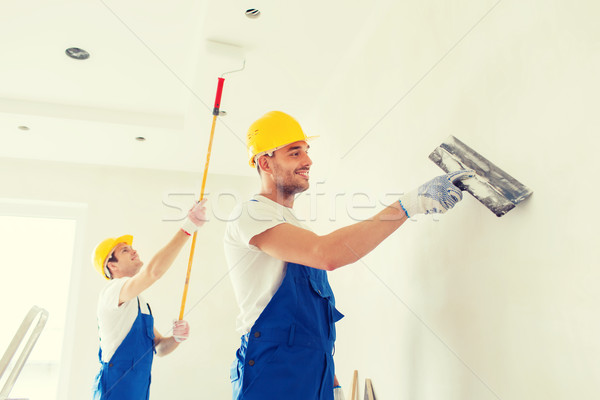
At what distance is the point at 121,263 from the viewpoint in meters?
2.69

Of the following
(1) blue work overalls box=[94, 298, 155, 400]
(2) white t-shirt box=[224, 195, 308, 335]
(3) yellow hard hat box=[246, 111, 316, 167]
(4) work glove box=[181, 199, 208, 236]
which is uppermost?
(3) yellow hard hat box=[246, 111, 316, 167]

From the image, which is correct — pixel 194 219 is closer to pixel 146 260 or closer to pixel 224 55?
pixel 224 55

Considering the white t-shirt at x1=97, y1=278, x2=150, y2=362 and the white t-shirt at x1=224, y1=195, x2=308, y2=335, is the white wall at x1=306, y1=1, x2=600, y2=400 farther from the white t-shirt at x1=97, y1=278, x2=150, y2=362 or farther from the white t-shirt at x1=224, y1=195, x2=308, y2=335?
the white t-shirt at x1=97, y1=278, x2=150, y2=362

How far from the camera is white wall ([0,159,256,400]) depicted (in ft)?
12.3

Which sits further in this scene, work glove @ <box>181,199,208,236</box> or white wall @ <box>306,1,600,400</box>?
work glove @ <box>181,199,208,236</box>

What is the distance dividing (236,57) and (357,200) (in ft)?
3.24

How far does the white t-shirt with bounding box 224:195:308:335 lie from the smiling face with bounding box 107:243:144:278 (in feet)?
4.91

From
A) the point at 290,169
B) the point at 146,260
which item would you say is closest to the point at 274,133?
the point at 290,169

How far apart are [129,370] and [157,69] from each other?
5.56 feet

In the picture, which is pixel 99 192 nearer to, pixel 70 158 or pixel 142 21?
pixel 70 158

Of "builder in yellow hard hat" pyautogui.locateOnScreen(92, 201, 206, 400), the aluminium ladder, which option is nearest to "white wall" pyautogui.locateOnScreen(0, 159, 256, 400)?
"builder in yellow hard hat" pyautogui.locateOnScreen(92, 201, 206, 400)

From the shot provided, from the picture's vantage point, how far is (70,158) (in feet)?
12.7

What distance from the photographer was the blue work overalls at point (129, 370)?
2.20 m

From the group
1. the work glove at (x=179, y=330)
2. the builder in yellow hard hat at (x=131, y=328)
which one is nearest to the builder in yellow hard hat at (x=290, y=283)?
the builder in yellow hard hat at (x=131, y=328)
